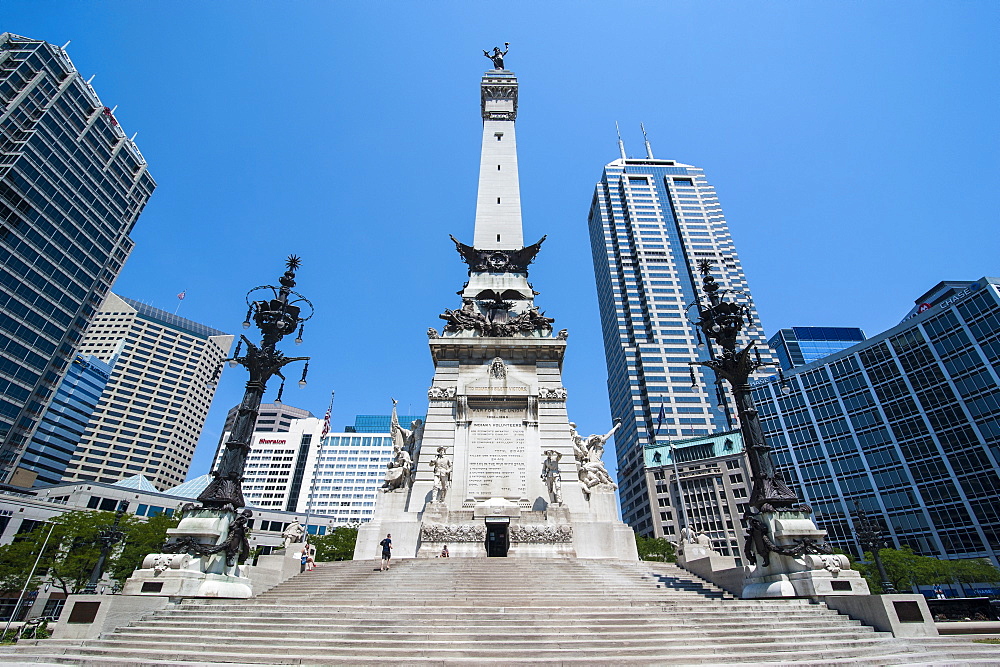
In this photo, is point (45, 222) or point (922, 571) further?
point (45, 222)

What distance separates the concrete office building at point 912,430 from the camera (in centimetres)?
4575

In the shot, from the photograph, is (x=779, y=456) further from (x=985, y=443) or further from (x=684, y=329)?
(x=684, y=329)

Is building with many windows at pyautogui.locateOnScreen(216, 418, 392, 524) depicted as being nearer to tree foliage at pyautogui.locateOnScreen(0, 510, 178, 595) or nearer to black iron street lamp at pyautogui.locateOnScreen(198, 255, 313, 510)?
tree foliage at pyautogui.locateOnScreen(0, 510, 178, 595)

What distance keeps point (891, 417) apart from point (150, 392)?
146 m

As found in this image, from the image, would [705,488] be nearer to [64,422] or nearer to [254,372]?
[254,372]

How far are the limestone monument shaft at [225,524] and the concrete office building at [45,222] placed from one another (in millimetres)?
55609

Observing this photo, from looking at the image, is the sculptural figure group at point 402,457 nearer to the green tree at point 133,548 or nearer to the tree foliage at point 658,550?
the green tree at point 133,548

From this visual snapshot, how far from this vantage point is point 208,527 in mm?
11602

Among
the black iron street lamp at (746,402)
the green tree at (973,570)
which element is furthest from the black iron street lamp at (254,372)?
the green tree at (973,570)

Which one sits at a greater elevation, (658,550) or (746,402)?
(746,402)

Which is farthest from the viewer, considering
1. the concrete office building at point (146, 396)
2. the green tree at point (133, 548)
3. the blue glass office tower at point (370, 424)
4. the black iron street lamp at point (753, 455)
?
the blue glass office tower at point (370, 424)

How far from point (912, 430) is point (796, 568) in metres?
55.6

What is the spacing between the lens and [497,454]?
67.2ft

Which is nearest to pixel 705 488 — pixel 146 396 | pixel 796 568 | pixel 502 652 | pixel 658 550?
pixel 658 550
